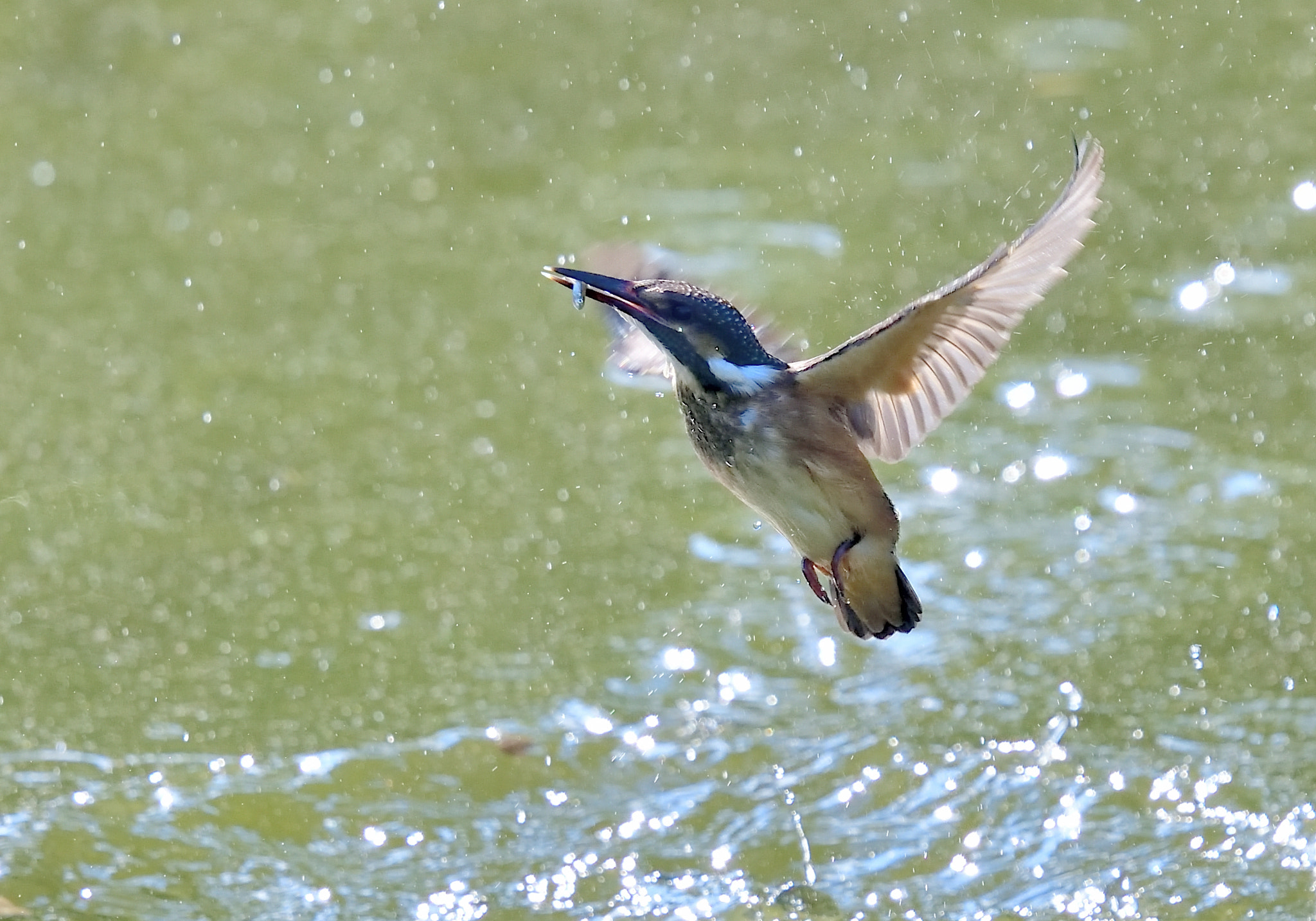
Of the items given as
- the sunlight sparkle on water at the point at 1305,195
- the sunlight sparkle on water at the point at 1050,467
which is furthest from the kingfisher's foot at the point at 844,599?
the sunlight sparkle on water at the point at 1305,195

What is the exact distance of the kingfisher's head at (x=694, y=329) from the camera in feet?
12.3

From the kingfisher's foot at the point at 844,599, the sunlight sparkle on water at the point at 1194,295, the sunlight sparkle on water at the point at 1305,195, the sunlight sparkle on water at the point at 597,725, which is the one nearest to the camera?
the kingfisher's foot at the point at 844,599

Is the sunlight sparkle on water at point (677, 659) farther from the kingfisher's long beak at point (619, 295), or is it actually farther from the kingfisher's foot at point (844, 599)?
the kingfisher's long beak at point (619, 295)

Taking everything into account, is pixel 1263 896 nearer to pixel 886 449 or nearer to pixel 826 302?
pixel 886 449

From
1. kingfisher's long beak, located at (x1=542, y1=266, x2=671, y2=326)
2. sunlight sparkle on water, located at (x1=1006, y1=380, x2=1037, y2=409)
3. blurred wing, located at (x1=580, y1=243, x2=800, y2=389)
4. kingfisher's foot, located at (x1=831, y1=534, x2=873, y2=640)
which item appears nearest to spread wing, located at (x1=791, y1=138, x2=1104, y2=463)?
kingfisher's foot, located at (x1=831, y1=534, x2=873, y2=640)

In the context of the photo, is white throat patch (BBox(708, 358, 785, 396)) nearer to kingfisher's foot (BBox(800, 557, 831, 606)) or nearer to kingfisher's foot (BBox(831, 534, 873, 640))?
kingfisher's foot (BBox(831, 534, 873, 640))

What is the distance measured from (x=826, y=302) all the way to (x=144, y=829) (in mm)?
3204

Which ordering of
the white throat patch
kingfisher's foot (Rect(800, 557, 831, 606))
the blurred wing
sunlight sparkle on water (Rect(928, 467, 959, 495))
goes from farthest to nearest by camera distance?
sunlight sparkle on water (Rect(928, 467, 959, 495)), the blurred wing, kingfisher's foot (Rect(800, 557, 831, 606)), the white throat patch

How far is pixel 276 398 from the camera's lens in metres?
6.17

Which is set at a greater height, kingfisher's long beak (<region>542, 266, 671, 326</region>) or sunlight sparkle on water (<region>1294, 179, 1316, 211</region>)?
sunlight sparkle on water (<region>1294, 179, 1316, 211</region>)

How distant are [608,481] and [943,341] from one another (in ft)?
6.92

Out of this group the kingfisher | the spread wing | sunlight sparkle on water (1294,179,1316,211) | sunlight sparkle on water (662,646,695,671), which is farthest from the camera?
sunlight sparkle on water (1294,179,1316,211)

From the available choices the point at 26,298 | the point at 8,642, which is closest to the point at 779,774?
the point at 8,642

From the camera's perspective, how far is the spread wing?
3.37 meters
